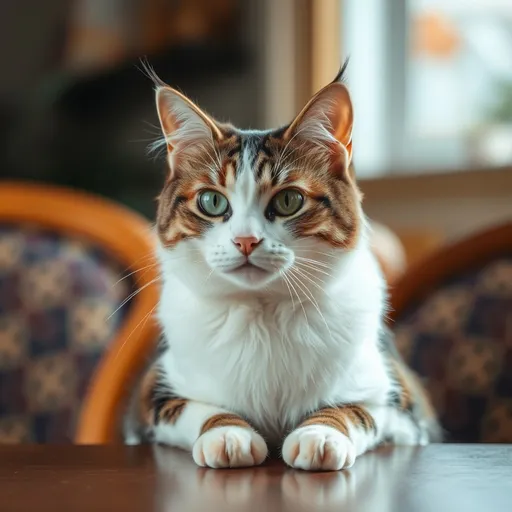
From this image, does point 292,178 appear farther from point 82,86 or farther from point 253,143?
point 82,86

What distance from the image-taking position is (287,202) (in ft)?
2.86

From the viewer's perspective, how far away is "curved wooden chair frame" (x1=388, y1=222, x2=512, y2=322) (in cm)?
139

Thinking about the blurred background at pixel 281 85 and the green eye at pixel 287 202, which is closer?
the green eye at pixel 287 202

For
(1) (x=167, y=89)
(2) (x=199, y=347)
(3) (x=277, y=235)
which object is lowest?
(2) (x=199, y=347)

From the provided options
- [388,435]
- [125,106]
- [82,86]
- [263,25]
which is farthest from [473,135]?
[388,435]

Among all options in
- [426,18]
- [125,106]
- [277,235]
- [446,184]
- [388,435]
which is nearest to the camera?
[277,235]

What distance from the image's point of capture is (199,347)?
0.91 m

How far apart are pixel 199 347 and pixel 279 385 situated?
0.10 metres

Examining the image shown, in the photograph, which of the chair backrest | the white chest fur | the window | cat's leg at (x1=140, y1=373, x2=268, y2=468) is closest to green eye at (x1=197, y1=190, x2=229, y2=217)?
the white chest fur

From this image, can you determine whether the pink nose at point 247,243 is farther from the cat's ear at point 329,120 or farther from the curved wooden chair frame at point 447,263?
the curved wooden chair frame at point 447,263

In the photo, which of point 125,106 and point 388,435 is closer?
point 388,435

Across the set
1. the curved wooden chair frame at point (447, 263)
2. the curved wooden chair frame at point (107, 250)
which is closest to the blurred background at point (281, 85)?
the curved wooden chair frame at point (107, 250)

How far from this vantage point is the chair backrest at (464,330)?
1358 millimetres

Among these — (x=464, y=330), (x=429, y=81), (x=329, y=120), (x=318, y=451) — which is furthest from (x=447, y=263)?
(x=429, y=81)
